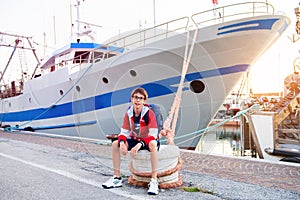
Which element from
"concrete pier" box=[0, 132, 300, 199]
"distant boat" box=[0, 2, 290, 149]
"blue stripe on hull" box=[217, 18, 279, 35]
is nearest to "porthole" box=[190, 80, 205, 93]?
"distant boat" box=[0, 2, 290, 149]

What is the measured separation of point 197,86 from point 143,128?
5.04m

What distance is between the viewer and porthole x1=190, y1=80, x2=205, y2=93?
8.25 meters

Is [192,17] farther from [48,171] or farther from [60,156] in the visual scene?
[48,171]

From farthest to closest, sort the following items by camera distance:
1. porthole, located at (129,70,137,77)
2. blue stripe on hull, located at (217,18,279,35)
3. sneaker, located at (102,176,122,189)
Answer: porthole, located at (129,70,137,77) < blue stripe on hull, located at (217,18,279,35) < sneaker, located at (102,176,122,189)

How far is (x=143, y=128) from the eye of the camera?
3.49 metres

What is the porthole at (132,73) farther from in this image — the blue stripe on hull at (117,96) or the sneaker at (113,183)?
the sneaker at (113,183)

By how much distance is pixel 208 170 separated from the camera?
184 inches

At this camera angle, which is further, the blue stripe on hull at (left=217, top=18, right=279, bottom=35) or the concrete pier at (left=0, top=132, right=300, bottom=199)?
the blue stripe on hull at (left=217, top=18, right=279, bottom=35)

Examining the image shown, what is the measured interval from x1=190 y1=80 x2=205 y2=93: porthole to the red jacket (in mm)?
4944

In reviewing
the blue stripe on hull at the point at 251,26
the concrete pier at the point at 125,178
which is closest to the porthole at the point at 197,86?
the blue stripe on hull at the point at 251,26

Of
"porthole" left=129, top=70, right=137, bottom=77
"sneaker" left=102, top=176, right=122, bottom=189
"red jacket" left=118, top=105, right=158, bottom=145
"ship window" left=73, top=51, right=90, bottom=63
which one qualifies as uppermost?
"ship window" left=73, top=51, right=90, bottom=63

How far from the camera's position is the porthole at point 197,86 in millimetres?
8250

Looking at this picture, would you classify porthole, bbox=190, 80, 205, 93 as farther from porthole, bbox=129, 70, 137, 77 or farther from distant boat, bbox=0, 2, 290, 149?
porthole, bbox=129, 70, 137, 77

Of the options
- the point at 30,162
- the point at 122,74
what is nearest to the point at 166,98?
the point at 122,74
